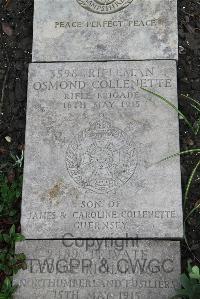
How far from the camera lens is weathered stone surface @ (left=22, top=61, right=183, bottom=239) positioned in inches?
133

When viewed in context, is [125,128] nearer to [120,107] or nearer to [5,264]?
[120,107]

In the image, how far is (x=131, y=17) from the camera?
3.81 m

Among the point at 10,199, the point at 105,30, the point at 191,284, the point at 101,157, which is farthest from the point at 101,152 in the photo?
the point at 191,284

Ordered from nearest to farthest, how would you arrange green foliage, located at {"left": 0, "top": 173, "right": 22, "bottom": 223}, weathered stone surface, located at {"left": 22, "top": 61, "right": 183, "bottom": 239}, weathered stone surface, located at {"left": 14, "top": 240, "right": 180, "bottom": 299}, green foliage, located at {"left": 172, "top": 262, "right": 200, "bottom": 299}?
green foliage, located at {"left": 172, "top": 262, "right": 200, "bottom": 299}
weathered stone surface, located at {"left": 14, "top": 240, "right": 180, "bottom": 299}
weathered stone surface, located at {"left": 22, "top": 61, "right": 183, "bottom": 239}
green foliage, located at {"left": 0, "top": 173, "right": 22, "bottom": 223}

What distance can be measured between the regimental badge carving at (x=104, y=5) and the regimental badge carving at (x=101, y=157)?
859mm

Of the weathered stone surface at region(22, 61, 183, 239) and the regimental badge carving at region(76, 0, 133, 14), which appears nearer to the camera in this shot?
the weathered stone surface at region(22, 61, 183, 239)

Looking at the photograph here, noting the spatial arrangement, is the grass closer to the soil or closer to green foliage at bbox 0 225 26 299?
green foliage at bbox 0 225 26 299

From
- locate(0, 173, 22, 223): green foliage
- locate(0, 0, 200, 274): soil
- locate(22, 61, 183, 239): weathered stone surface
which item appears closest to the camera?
locate(22, 61, 183, 239): weathered stone surface

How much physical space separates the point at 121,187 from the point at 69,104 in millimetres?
682

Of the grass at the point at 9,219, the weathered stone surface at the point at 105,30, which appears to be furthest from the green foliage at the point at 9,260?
the weathered stone surface at the point at 105,30

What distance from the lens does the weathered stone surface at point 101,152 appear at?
3.37 meters

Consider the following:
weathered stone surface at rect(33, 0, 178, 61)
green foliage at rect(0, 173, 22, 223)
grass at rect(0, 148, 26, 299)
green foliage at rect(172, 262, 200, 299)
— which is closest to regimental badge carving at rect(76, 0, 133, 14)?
weathered stone surface at rect(33, 0, 178, 61)

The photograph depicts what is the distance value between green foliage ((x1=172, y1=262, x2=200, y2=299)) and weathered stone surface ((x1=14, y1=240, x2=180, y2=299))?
19 cm

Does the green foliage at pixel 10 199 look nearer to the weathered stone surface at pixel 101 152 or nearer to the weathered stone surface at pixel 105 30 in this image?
the weathered stone surface at pixel 101 152
